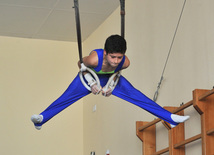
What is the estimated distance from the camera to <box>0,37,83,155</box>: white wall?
20.0 ft

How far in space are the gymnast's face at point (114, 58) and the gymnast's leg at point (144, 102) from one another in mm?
354

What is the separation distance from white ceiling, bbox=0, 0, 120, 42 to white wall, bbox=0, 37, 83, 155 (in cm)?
21

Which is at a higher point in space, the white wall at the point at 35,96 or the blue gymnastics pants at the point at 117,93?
the white wall at the point at 35,96

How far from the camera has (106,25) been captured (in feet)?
19.1

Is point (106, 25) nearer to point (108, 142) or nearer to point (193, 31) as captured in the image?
point (108, 142)

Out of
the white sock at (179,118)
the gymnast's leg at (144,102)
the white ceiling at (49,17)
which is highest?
the white ceiling at (49,17)

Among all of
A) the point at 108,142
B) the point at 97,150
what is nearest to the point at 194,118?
the point at 108,142

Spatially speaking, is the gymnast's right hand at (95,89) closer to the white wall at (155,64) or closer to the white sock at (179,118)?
the white sock at (179,118)

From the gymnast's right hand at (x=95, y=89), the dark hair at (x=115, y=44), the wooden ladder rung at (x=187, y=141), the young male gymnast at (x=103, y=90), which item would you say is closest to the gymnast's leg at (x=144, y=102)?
the young male gymnast at (x=103, y=90)

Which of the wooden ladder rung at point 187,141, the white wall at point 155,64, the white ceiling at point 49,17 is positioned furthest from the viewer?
the white ceiling at point 49,17

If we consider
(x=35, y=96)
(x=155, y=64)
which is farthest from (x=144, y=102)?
(x=35, y=96)

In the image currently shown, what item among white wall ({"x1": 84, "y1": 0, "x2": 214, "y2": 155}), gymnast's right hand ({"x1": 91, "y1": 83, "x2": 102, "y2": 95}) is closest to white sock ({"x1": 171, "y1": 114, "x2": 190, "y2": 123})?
white wall ({"x1": 84, "y1": 0, "x2": 214, "y2": 155})

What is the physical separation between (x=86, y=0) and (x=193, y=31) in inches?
72.8

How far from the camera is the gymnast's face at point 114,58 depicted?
2.84 m
